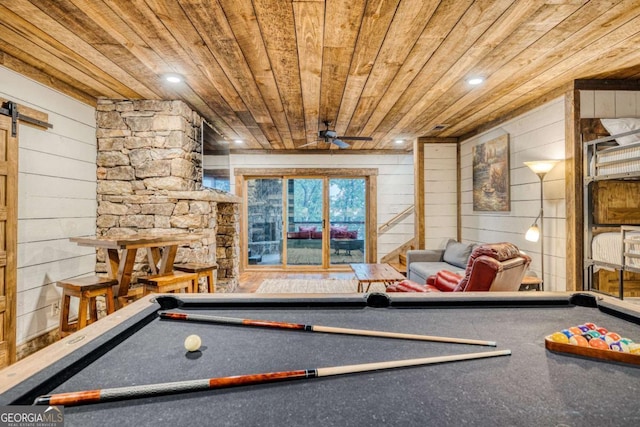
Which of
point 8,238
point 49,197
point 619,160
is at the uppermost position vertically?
point 619,160

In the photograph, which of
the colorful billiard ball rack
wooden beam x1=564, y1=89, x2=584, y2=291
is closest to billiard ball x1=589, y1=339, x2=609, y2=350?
the colorful billiard ball rack

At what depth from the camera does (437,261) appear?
479 cm

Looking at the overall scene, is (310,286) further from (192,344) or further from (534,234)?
(192,344)

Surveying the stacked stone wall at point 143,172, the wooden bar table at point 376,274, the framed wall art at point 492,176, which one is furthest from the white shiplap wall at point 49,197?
the framed wall art at point 492,176

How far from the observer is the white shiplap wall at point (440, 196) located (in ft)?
18.1

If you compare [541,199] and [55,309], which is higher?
[541,199]

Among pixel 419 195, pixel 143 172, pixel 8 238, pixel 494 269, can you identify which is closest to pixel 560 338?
pixel 494 269

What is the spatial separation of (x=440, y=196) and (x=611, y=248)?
111 inches

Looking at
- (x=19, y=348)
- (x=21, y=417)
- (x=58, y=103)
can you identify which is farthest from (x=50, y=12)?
(x=19, y=348)

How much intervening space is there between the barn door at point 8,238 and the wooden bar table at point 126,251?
1.32 feet

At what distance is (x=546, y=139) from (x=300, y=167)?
4.08 metres

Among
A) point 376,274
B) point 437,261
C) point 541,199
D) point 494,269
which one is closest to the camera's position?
point 494,269

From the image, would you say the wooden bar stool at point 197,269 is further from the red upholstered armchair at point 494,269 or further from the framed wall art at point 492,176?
the framed wall art at point 492,176

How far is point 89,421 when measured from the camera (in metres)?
0.71
